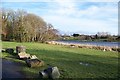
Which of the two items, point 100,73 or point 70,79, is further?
point 100,73

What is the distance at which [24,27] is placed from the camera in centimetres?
5481

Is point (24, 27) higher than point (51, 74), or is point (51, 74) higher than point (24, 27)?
point (24, 27)

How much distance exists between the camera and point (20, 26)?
181 feet

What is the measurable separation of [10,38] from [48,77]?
4822cm

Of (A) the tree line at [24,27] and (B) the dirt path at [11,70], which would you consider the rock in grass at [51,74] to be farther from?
(A) the tree line at [24,27]

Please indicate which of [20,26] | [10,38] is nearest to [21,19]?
[20,26]

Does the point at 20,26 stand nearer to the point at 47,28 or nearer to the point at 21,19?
the point at 21,19

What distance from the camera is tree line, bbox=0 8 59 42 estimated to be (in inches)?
2189

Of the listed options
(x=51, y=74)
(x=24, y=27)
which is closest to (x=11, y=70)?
(x=51, y=74)

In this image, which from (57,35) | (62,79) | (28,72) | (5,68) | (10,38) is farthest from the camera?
(57,35)

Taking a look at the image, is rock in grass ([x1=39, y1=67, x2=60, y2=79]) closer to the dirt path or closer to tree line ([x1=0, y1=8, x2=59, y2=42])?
the dirt path

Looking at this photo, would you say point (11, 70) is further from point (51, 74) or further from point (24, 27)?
point (24, 27)

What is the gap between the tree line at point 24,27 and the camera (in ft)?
182

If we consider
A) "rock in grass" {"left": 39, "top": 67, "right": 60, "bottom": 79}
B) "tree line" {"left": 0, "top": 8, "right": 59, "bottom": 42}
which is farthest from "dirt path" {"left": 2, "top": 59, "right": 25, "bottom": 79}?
"tree line" {"left": 0, "top": 8, "right": 59, "bottom": 42}
